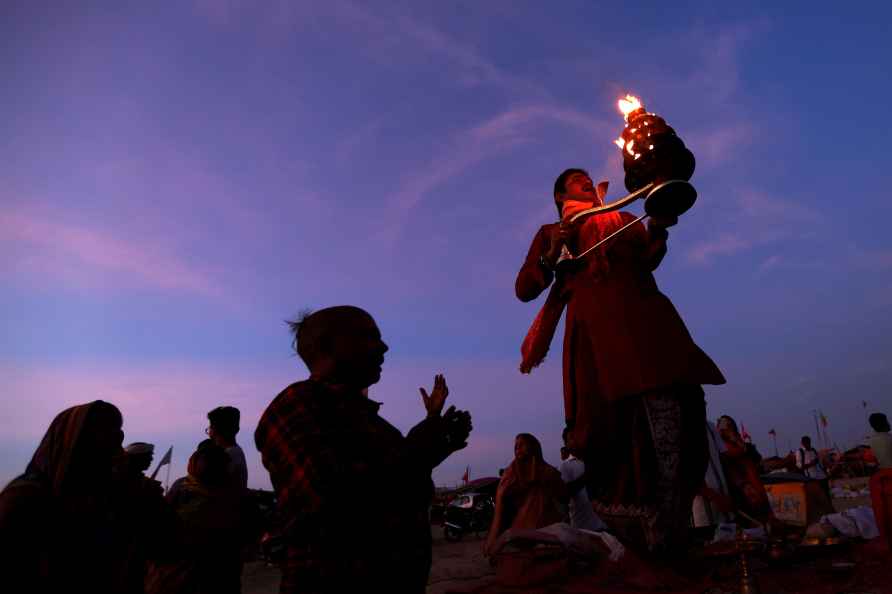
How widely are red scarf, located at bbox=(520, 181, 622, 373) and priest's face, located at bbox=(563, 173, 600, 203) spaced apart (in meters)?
0.04

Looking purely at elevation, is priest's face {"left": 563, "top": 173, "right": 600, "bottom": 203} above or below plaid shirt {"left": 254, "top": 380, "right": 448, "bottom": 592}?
above

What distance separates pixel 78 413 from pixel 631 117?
328cm

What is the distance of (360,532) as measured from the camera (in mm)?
1836

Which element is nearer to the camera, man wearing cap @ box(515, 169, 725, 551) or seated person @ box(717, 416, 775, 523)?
man wearing cap @ box(515, 169, 725, 551)

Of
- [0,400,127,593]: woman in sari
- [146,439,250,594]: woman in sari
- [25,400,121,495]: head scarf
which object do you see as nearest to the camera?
[0,400,127,593]: woman in sari

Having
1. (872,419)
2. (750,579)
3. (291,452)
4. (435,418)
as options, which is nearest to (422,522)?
(435,418)

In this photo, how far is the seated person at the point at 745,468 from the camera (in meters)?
7.43

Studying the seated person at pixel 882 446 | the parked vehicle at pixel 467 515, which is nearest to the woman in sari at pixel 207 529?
the seated person at pixel 882 446

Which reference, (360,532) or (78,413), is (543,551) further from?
(78,413)

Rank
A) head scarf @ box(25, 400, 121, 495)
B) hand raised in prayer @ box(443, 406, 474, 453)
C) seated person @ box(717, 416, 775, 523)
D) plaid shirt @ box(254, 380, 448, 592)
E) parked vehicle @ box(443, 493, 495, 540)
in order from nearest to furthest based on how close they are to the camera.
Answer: plaid shirt @ box(254, 380, 448, 592)
hand raised in prayer @ box(443, 406, 474, 453)
head scarf @ box(25, 400, 121, 495)
seated person @ box(717, 416, 775, 523)
parked vehicle @ box(443, 493, 495, 540)

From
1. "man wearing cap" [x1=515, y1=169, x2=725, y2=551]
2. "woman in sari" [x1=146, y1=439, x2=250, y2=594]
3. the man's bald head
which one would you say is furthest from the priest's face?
"woman in sari" [x1=146, y1=439, x2=250, y2=594]

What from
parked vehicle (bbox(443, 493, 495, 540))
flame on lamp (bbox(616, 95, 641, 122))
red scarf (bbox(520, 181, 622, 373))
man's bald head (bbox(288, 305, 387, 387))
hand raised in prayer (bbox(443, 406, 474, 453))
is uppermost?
flame on lamp (bbox(616, 95, 641, 122))

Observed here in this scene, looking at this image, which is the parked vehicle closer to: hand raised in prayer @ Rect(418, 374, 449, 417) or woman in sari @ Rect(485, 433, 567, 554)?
woman in sari @ Rect(485, 433, 567, 554)

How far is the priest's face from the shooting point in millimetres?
3512
